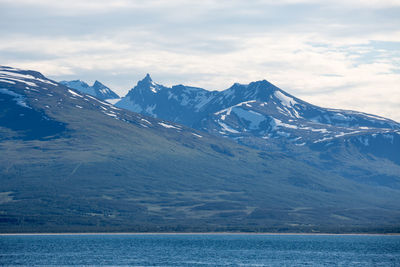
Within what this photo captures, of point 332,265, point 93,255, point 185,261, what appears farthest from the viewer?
point 93,255

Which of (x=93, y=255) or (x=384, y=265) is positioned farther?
(x=93, y=255)

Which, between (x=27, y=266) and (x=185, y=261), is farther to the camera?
(x=185, y=261)

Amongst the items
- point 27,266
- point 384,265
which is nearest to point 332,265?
point 384,265

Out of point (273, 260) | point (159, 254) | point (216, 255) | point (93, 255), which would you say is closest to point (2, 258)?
point (93, 255)

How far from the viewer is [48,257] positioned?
568 ft

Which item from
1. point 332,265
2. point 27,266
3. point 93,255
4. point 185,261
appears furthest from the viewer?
point 93,255

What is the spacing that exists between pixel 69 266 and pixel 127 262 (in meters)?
17.6

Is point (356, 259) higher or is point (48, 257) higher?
point (356, 259)

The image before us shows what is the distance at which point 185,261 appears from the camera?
167875 millimetres

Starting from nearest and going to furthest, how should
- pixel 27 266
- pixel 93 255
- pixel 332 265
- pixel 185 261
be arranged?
pixel 27 266 → pixel 332 265 → pixel 185 261 → pixel 93 255

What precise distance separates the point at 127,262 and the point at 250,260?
32.8 metres

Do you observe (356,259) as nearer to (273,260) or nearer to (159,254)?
(273,260)

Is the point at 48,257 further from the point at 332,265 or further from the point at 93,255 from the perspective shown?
the point at 332,265

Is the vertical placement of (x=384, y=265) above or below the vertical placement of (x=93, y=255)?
above
